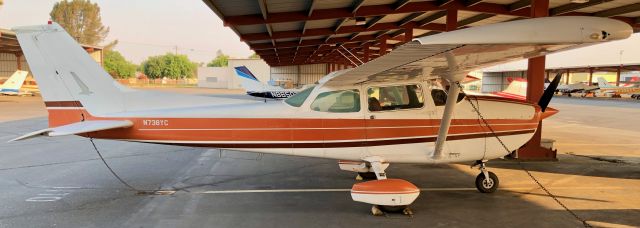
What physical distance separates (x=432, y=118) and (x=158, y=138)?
384cm

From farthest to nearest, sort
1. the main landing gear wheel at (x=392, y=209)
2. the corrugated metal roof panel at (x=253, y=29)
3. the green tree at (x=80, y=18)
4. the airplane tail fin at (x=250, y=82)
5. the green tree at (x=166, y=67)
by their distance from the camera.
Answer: the green tree at (x=166, y=67) < the green tree at (x=80, y=18) < the airplane tail fin at (x=250, y=82) < the corrugated metal roof panel at (x=253, y=29) < the main landing gear wheel at (x=392, y=209)

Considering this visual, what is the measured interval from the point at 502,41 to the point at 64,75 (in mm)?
5587

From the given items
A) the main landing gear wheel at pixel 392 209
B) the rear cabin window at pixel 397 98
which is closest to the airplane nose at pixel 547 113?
the rear cabin window at pixel 397 98

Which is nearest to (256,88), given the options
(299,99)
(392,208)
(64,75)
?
(64,75)

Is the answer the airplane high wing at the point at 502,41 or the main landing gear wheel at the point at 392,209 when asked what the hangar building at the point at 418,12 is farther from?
the airplane high wing at the point at 502,41

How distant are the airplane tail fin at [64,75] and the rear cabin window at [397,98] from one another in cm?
361

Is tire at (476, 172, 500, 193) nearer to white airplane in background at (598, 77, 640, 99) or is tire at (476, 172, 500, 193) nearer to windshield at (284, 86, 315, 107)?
windshield at (284, 86, 315, 107)

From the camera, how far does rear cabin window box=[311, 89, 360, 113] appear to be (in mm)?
5720

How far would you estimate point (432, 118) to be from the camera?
18.9 ft

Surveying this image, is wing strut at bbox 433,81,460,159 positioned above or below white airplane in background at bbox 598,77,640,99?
below

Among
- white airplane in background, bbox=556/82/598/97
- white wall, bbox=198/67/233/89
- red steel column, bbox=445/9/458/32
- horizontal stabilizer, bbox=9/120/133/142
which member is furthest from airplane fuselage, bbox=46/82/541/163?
white wall, bbox=198/67/233/89

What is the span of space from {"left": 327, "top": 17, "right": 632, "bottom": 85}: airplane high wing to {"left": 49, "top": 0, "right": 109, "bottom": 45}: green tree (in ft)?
337

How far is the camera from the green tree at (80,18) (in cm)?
9038

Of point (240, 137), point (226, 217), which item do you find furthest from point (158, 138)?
point (226, 217)
